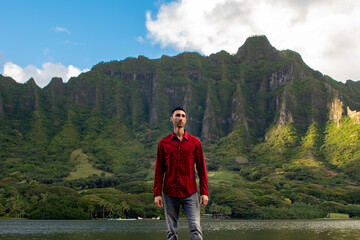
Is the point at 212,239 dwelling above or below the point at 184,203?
below

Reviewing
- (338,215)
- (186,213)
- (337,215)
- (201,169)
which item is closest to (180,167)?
(201,169)

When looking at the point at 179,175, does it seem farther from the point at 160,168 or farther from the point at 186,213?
the point at 186,213

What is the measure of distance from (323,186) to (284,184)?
16.7 meters

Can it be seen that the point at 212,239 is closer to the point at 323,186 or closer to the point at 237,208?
the point at 237,208

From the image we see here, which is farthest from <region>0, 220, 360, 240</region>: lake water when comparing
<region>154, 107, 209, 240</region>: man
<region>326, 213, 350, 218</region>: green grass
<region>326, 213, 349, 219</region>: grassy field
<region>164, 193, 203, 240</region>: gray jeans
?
<region>326, 213, 350, 218</region>: green grass

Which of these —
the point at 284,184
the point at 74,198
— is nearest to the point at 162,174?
the point at 74,198

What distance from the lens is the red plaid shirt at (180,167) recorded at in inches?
428

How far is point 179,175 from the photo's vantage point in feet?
35.8

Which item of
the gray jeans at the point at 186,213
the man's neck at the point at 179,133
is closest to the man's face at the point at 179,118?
the man's neck at the point at 179,133

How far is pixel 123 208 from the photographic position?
130 m

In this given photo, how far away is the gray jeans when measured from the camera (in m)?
10.6

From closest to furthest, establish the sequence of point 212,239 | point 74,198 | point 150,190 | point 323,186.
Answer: point 212,239
point 74,198
point 150,190
point 323,186

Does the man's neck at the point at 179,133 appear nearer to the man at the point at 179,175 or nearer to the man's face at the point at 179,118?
the man at the point at 179,175

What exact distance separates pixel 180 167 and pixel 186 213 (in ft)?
4.11
